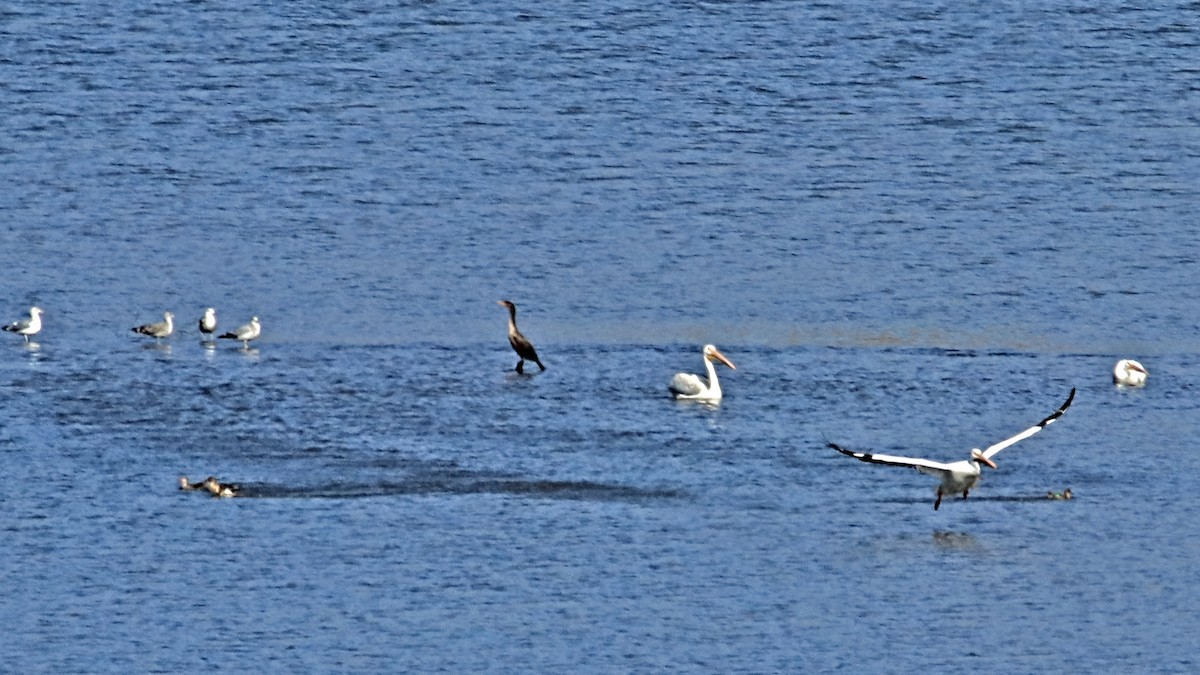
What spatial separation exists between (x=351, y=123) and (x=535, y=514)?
15.8m

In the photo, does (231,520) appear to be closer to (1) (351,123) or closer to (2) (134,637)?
(2) (134,637)

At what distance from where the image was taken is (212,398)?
21.1 metres

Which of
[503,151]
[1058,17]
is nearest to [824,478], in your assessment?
[503,151]

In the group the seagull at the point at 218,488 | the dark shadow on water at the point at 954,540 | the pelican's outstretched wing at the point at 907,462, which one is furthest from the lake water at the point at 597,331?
the pelican's outstretched wing at the point at 907,462

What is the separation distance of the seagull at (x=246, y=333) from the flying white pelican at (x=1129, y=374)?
27.2ft

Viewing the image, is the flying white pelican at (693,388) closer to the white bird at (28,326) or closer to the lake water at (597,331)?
the lake water at (597,331)

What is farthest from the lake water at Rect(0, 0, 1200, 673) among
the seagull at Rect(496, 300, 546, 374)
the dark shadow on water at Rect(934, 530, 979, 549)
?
the seagull at Rect(496, 300, 546, 374)

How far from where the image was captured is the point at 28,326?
23109 millimetres

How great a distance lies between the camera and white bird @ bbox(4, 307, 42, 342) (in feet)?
75.8

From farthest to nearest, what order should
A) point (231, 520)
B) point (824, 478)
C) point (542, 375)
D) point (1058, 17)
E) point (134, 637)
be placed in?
point (1058, 17)
point (542, 375)
point (824, 478)
point (231, 520)
point (134, 637)

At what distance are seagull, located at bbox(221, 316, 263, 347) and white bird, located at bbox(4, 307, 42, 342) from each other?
1886 mm

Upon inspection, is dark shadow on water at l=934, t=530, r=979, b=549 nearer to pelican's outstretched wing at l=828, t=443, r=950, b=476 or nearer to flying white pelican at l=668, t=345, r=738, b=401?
pelican's outstretched wing at l=828, t=443, r=950, b=476

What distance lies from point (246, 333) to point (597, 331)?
11.5 feet

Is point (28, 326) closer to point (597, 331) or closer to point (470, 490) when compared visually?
point (597, 331)
